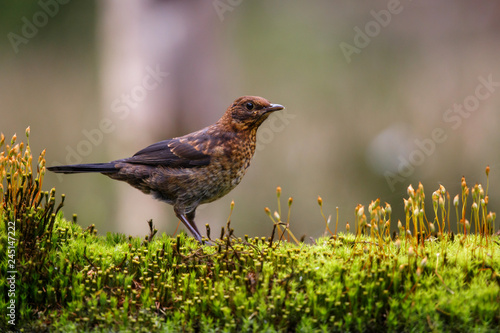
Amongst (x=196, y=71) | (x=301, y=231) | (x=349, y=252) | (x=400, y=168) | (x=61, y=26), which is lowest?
(x=301, y=231)

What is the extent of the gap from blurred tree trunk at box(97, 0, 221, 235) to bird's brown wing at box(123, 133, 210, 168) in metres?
1.49

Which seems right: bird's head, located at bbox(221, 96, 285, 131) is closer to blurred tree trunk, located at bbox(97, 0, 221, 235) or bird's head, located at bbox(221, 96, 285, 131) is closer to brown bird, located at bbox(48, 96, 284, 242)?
brown bird, located at bbox(48, 96, 284, 242)

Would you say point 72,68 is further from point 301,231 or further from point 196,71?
point 301,231

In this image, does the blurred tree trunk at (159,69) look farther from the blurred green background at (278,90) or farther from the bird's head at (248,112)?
the bird's head at (248,112)

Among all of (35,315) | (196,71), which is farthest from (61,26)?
(35,315)

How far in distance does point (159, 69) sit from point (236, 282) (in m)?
3.51

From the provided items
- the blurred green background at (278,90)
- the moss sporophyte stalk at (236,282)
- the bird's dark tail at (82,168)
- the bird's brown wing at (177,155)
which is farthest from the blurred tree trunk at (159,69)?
the moss sporophyte stalk at (236,282)

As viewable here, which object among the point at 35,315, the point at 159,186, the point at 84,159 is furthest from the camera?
the point at 84,159

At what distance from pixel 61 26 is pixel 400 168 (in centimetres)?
523

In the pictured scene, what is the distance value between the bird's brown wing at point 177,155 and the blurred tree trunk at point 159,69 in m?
1.49

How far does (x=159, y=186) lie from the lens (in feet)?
14.0

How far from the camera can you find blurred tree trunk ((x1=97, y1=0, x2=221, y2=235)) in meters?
5.75

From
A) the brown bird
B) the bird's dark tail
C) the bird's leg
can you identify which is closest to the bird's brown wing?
the brown bird

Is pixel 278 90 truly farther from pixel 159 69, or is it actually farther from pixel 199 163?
pixel 199 163
